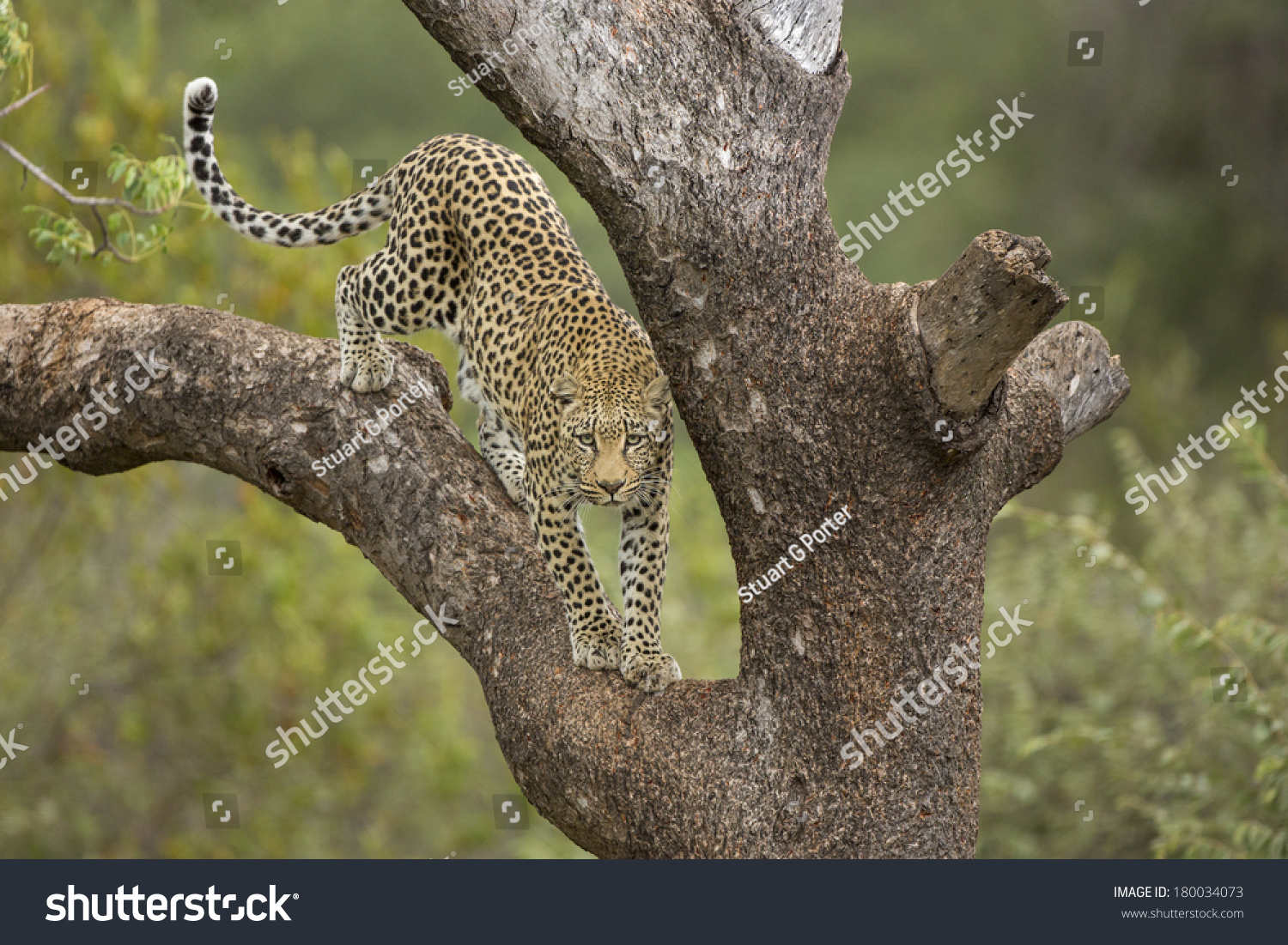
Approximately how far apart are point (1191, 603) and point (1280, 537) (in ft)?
2.50

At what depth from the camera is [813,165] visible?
3.23 meters

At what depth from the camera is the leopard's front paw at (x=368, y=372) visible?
4.61 m

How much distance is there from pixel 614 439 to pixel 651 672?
85 cm

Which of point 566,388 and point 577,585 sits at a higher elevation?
point 566,388

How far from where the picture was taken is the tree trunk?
118 inches

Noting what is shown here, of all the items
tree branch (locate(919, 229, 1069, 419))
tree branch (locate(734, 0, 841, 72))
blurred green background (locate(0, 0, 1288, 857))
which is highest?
tree branch (locate(734, 0, 841, 72))

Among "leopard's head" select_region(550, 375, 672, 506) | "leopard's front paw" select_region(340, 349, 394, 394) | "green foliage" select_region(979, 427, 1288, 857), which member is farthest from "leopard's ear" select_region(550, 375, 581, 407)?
"green foliage" select_region(979, 427, 1288, 857)

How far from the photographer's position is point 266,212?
17.6ft

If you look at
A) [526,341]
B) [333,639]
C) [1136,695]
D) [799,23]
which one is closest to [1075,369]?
[799,23]

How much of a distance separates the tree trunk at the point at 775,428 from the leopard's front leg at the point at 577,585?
7 centimetres

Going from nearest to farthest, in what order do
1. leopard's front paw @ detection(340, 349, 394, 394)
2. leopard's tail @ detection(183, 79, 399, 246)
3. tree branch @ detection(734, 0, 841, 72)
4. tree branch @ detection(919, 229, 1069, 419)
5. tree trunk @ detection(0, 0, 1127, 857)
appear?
1. tree branch @ detection(919, 229, 1069, 419)
2. tree trunk @ detection(0, 0, 1127, 857)
3. tree branch @ detection(734, 0, 841, 72)
4. leopard's front paw @ detection(340, 349, 394, 394)
5. leopard's tail @ detection(183, 79, 399, 246)

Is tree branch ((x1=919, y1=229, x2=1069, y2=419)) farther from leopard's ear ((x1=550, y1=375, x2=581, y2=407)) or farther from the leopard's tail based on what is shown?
the leopard's tail

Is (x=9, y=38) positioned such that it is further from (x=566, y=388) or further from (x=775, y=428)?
(x=775, y=428)

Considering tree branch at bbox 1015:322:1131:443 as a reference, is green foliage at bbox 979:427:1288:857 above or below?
below
